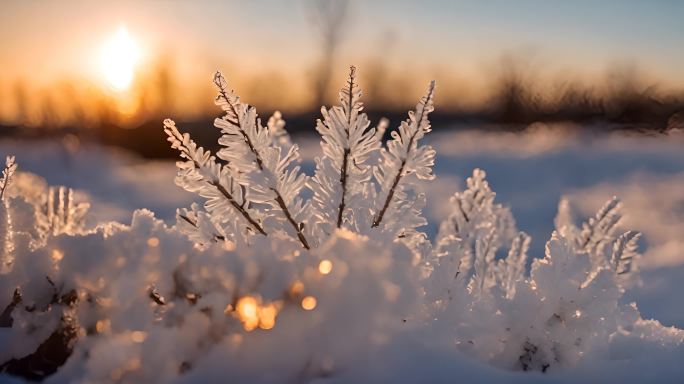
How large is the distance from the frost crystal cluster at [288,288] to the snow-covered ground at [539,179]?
1737 mm

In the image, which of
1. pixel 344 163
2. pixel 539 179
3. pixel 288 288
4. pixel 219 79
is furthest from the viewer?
pixel 539 179

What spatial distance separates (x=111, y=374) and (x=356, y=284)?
42cm

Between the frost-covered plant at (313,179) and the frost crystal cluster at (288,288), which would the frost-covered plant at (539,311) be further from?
the frost-covered plant at (313,179)

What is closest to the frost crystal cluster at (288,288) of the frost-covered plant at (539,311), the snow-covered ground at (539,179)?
the frost-covered plant at (539,311)

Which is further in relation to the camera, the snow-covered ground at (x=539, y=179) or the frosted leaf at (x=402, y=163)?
the snow-covered ground at (x=539, y=179)

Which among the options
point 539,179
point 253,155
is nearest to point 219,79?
point 253,155

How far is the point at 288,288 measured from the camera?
1.05 m

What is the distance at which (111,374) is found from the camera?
1028mm

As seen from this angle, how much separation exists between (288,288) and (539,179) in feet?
22.4

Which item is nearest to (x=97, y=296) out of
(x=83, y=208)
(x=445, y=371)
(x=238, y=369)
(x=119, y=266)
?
(x=119, y=266)

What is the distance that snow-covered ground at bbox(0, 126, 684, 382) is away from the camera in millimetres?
5359

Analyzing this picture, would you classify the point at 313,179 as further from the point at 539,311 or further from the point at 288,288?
the point at 539,311

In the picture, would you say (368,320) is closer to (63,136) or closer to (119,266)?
(119,266)

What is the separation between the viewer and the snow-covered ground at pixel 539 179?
17.6 ft
